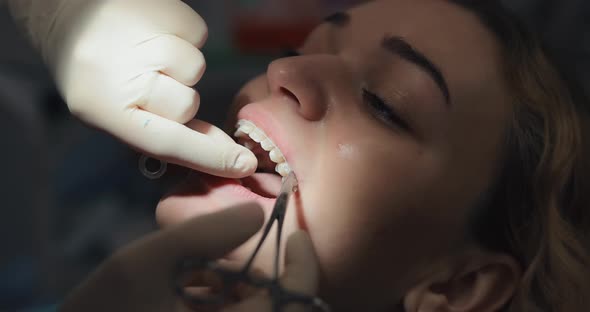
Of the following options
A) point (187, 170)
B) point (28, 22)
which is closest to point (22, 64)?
point (28, 22)

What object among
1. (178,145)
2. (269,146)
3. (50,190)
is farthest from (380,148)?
(50,190)

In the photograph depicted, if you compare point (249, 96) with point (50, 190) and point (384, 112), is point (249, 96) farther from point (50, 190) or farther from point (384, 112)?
point (50, 190)

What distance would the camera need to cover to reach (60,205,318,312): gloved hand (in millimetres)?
675

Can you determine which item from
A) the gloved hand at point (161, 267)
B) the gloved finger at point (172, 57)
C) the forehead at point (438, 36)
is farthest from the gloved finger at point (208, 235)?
the forehead at point (438, 36)

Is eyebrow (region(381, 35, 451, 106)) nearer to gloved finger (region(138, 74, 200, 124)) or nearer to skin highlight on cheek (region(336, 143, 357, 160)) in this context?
skin highlight on cheek (region(336, 143, 357, 160))

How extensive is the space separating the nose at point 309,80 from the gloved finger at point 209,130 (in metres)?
0.09

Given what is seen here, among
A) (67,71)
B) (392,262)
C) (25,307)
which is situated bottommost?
(25,307)

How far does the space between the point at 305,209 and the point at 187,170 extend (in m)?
0.20

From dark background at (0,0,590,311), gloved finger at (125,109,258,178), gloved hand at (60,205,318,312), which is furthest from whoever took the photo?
dark background at (0,0,590,311)

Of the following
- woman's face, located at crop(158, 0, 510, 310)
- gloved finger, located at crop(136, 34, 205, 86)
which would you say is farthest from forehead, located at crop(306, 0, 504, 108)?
gloved finger, located at crop(136, 34, 205, 86)

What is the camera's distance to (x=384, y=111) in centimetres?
85

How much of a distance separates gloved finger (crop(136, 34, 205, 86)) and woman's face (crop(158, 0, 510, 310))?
0.09 m

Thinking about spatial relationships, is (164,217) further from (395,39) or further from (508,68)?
(508,68)

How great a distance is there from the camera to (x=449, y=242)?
0.90m
